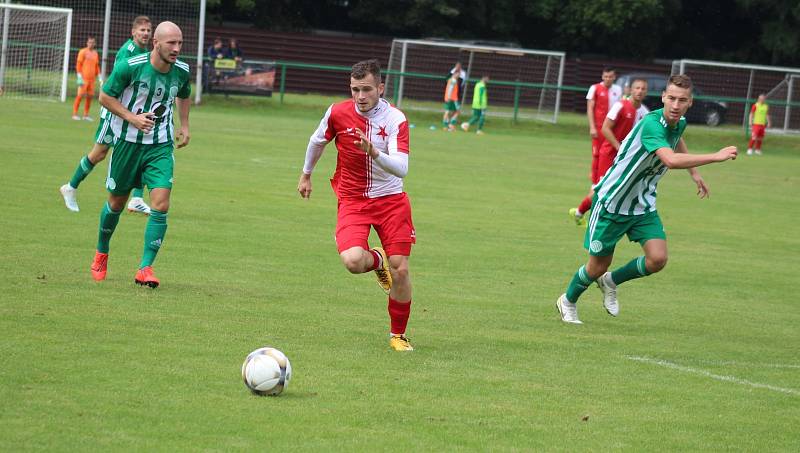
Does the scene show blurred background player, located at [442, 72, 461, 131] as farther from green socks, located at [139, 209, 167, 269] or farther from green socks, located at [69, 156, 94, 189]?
green socks, located at [139, 209, 167, 269]

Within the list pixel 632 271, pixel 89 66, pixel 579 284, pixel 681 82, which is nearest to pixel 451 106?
pixel 89 66

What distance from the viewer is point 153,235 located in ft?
30.5

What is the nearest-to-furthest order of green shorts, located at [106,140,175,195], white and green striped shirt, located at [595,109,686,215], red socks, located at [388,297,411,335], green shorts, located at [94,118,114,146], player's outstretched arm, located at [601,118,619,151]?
red socks, located at [388,297,411,335] < white and green striped shirt, located at [595,109,686,215] < green shorts, located at [106,140,175,195] < green shorts, located at [94,118,114,146] < player's outstretched arm, located at [601,118,619,151]

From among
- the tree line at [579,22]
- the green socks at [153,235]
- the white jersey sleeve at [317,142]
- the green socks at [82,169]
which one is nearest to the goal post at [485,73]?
the tree line at [579,22]

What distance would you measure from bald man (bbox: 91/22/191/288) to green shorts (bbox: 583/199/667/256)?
3.47m

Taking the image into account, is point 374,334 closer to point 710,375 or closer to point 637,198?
point 710,375

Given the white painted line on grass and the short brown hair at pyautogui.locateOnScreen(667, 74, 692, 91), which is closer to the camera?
the white painted line on grass

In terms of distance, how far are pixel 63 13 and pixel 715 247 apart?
80.2 feet

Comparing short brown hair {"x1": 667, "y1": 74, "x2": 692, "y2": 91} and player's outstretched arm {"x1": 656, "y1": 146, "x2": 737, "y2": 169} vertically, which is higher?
short brown hair {"x1": 667, "y1": 74, "x2": 692, "y2": 91}

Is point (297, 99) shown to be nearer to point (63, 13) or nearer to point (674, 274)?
point (63, 13)

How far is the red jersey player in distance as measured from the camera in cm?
771

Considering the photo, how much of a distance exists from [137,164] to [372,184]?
2373 mm

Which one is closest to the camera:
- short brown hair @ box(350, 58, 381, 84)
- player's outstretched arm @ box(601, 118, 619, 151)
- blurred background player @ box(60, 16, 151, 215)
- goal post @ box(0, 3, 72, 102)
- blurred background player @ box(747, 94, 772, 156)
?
short brown hair @ box(350, 58, 381, 84)

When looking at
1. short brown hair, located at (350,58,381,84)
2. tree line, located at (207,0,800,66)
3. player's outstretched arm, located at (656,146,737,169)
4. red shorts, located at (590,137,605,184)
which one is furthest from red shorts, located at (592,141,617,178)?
tree line, located at (207,0,800,66)
